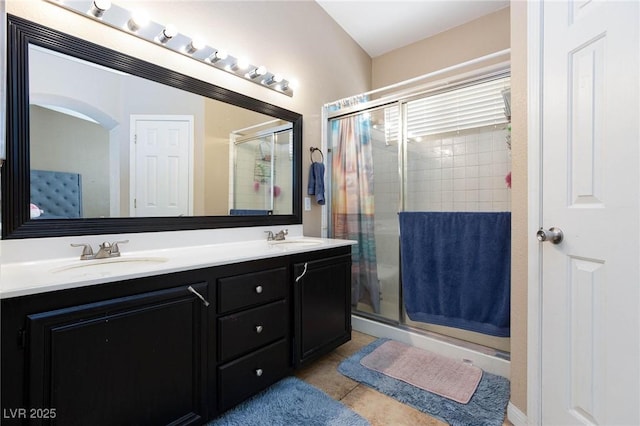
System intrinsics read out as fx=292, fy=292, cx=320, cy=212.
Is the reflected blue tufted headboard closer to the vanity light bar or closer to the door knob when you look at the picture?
the vanity light bar

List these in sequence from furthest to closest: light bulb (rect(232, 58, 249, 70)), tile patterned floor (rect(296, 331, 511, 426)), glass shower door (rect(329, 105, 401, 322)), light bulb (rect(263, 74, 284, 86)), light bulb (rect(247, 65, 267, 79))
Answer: glass shower door (rect(329, 105, 401, 322)) < light bulb (rect(263, 74, 284, 86)) < light bulb (rect(247, 65, 267, 79)) < light bulb (rect(232, 58, 249, 70)) < tile patterned floor (rect(296, 331, 511, 426))

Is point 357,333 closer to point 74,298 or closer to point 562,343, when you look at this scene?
point 562,343

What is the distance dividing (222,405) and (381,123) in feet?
7.45

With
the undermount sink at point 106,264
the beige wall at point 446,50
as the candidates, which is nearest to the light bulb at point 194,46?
the undermount sink at point 106,264

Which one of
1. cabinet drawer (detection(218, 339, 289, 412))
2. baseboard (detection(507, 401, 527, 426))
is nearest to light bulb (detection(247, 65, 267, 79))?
cabinet drawer (detection(218, 339, 289, 412))

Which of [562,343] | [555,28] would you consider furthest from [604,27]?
[562,343]

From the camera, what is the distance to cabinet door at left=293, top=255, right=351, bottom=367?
1.74m

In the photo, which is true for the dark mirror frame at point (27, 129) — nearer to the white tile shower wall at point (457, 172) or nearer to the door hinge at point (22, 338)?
the door hinge at point (22, 338)

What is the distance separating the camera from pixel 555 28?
118 cm

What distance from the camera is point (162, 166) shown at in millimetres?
1680

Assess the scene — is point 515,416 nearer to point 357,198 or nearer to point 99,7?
point 357,198

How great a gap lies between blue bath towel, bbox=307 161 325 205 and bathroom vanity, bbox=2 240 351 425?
835 mm

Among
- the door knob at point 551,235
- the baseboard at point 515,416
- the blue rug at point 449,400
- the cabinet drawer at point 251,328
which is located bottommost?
the blue rug at point 449,400

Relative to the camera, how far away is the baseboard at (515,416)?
1.35 meters
